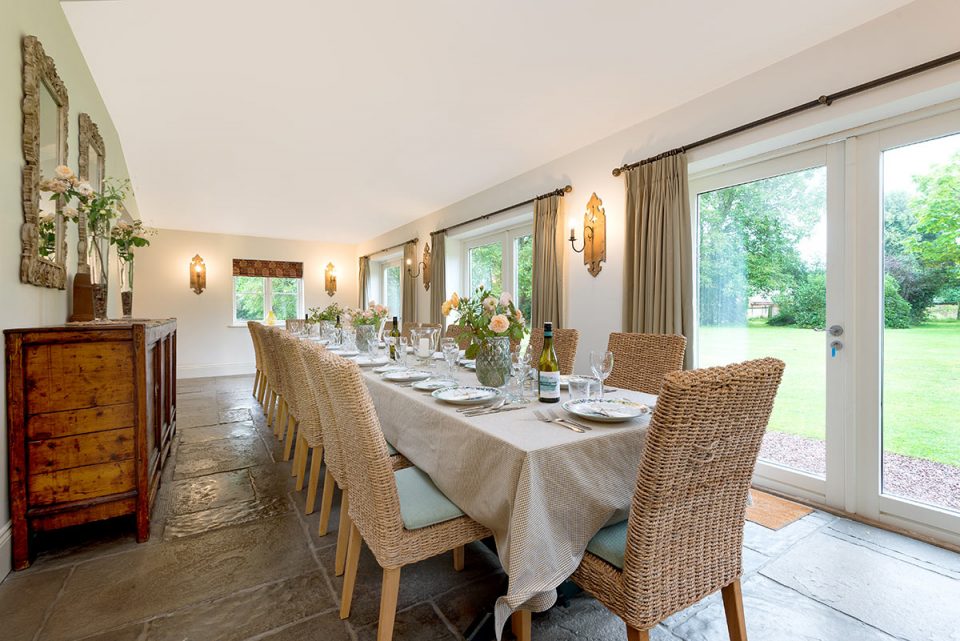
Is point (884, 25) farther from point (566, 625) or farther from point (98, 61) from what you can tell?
point (98, 61)

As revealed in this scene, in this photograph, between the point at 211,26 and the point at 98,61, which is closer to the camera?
the point at 211,26

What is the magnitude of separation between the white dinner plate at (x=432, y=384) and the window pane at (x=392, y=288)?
5768 millimetres

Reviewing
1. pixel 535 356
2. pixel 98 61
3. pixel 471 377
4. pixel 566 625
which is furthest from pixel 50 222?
pixel 566 625

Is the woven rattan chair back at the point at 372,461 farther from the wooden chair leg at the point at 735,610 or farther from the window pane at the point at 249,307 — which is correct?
the window pane at the point at 249,307

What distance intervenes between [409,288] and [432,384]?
4733mm

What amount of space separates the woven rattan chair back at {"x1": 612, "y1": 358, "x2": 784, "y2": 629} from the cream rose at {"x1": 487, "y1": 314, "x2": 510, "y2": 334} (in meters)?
0.77

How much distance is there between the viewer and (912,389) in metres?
2.14

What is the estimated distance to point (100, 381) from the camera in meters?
1.93

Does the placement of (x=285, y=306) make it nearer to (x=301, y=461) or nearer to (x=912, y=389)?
(x=301, y=461)

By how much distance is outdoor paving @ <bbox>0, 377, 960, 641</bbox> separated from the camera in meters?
1.44

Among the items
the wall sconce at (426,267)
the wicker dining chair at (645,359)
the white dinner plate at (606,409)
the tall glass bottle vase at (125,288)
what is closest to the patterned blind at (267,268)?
the tall glass bottle vase at (125,288)

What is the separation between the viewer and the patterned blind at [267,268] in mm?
7535

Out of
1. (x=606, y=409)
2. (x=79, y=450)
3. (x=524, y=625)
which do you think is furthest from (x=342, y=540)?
(x=79, y=450)

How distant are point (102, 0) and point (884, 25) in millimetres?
3989
